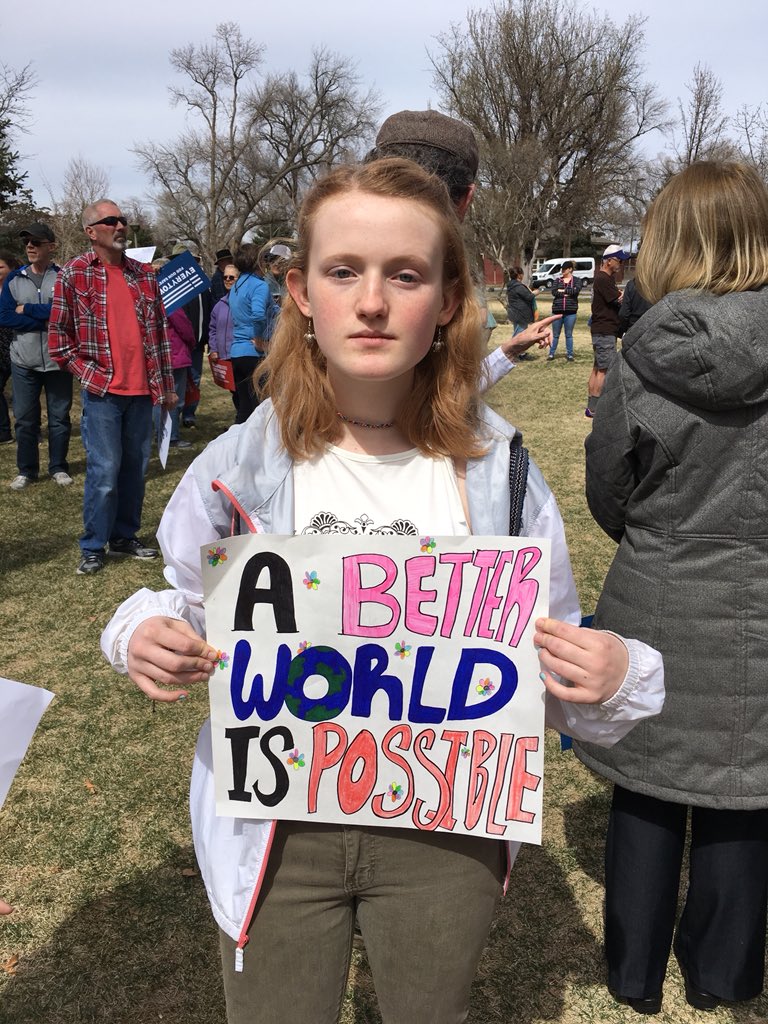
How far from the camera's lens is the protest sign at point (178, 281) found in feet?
26.7

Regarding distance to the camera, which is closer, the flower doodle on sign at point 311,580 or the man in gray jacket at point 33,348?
the flower doodle on sign at point 311,580

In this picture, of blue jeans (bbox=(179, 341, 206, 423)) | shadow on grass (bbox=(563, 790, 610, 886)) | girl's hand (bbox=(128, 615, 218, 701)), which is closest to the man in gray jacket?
blue jeans (bbox=(179, 341, 206, 423))

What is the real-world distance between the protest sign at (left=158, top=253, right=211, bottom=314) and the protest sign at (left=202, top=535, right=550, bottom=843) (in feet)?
23.9

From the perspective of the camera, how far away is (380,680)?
1.38 metres

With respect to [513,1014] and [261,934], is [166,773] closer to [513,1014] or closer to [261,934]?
→ [513,1014]

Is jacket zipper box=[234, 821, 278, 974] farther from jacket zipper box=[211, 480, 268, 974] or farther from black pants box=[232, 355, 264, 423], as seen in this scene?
black pants box=[232, 355, 264, 423]

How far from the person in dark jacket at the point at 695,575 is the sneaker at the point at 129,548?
4182mm

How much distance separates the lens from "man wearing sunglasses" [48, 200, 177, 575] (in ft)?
16.8

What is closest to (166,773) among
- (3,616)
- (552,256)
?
(3,616)

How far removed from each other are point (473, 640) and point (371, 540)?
233 mm

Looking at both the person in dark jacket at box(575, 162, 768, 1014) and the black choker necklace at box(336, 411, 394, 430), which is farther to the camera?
the person in dark jacket at box(575, 162, 768, 1014)

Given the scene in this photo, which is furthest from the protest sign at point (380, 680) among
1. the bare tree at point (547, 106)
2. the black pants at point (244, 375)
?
the bare tree at point (547, 106)

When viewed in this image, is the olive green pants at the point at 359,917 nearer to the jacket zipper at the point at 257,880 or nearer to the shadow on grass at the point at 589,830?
the jacket zipper at the point at 257,880

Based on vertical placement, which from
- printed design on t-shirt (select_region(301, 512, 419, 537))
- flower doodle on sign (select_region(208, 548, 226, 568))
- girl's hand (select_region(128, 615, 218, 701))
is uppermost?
printed design on t-shirt (select_region(301, 512, 419, 537))
